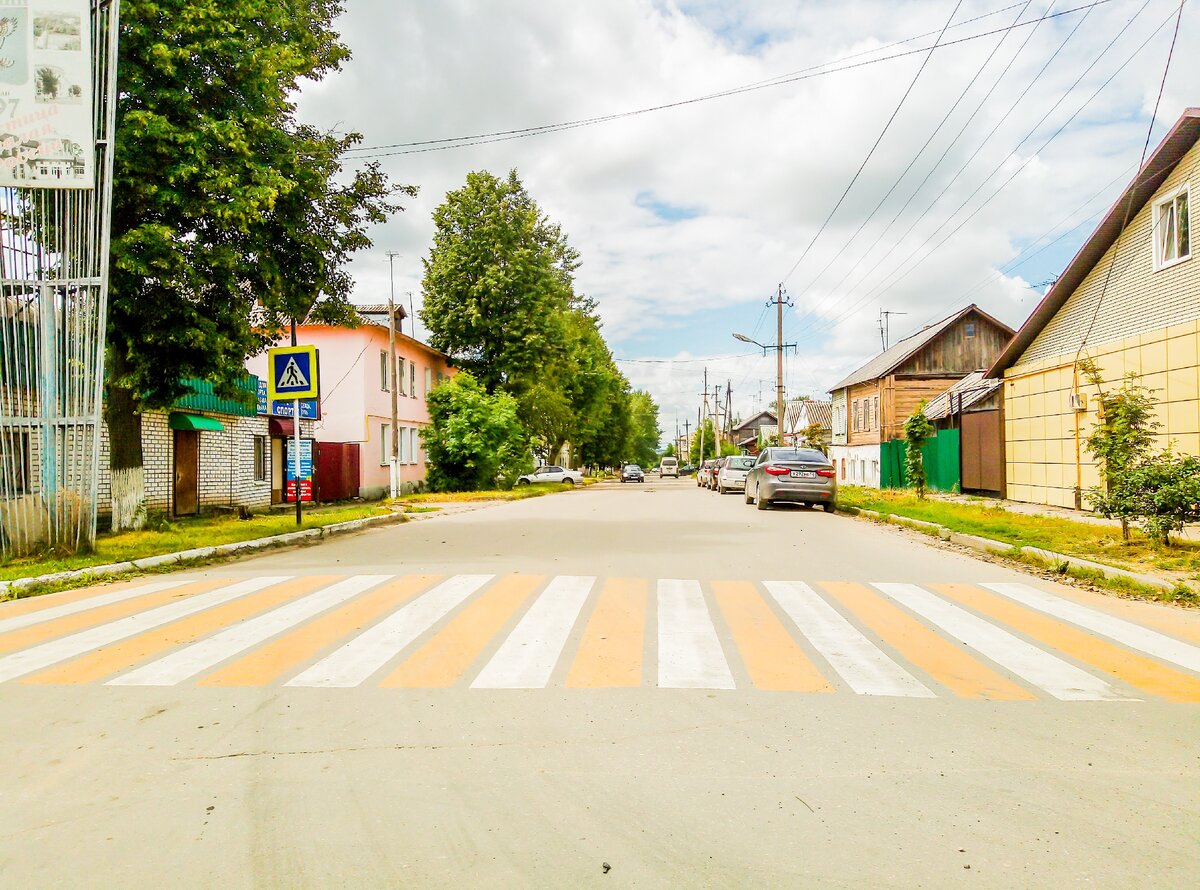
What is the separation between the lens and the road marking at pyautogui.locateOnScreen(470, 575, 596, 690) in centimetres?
532

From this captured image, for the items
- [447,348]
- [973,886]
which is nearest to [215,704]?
[973,886]

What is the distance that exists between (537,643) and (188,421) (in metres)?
16.2

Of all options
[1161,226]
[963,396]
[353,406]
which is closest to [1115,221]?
[1161,226]

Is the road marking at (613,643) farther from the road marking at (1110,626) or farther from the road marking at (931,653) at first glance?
the road marking at (1110,626)

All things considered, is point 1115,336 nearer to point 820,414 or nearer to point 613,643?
point 613,643

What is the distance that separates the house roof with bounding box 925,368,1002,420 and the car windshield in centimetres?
545

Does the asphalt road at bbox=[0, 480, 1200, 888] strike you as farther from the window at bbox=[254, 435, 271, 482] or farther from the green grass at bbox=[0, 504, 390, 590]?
the window at bbox=[254, 435, 271, 482]

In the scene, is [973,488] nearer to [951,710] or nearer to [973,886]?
[951,710]

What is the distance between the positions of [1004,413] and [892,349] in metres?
23.7

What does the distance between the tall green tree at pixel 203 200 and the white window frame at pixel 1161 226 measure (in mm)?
15441

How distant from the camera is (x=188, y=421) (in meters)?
19.4

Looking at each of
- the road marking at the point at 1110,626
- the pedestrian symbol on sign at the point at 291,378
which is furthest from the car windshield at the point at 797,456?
the road marking at the point at 1110,626

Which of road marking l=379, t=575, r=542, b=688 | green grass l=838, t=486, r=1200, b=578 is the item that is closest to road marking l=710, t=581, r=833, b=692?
road marking l=379, t=575, r=542, b=688

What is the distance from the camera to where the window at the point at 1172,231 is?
50.1ft
